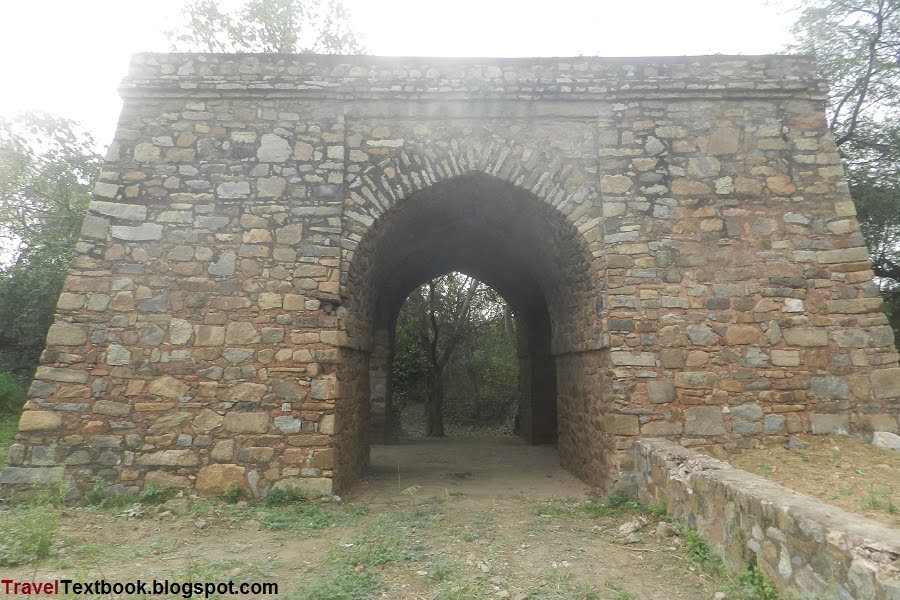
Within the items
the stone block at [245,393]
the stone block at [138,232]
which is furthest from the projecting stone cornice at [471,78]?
the stone block at [245,393]

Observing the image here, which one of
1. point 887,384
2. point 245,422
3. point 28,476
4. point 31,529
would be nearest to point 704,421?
point 887,384

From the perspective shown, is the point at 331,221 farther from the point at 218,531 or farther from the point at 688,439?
the point at 688,439

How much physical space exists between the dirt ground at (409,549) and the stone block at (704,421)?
4.21 feet

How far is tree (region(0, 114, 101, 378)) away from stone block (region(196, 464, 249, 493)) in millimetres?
8421

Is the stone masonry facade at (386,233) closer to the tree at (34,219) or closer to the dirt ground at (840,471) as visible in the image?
the dirt ground at (840,471)

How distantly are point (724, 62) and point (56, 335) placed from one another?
8277mm

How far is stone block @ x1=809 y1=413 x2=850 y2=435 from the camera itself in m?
5.35

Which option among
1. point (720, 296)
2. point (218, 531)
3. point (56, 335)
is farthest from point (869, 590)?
point (56, 335)

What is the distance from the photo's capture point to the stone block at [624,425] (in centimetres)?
542

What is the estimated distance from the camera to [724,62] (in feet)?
19.9

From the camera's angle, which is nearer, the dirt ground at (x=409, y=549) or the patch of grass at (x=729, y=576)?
the patch of grass at (x=729, y=576)

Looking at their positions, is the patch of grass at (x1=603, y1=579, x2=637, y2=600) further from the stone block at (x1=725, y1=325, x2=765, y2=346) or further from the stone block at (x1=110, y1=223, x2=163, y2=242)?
the stone block at (x1=110, y1=223, x2=163, y2=242)

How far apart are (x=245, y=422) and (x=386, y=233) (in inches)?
112

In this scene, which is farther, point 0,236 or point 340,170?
point 0,236
